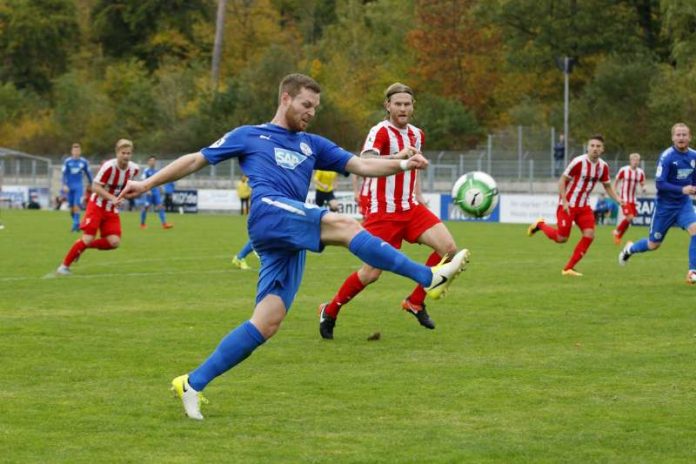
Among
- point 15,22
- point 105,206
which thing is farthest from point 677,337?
point 15,22

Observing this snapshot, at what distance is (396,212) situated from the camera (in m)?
12.6

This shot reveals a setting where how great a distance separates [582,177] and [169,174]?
12489mm

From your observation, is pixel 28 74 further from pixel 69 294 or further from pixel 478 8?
pixel 69 294

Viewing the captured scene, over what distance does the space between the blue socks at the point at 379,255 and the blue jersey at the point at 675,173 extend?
34.8ft

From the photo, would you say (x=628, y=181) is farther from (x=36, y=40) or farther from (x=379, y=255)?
(x=36, y=40)

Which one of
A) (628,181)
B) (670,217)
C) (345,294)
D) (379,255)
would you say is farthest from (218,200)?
(379,255)

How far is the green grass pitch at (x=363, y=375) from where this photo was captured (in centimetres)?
734

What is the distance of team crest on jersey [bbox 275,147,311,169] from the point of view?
8.35 m

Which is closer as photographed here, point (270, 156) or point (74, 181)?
point (270, 156)

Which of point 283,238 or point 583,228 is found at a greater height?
point 283,238

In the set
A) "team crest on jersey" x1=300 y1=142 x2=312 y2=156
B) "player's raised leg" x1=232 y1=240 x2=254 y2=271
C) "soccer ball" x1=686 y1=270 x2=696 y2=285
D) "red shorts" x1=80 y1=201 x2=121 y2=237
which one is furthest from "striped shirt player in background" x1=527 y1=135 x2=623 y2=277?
"team crest on jersey" x1=300 y1=142 x2=312 y2=156

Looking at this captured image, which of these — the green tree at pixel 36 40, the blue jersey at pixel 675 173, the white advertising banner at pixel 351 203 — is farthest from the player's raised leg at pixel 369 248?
the green tree at pixel 36 40

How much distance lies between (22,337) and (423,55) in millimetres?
62292

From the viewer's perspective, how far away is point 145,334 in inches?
488
